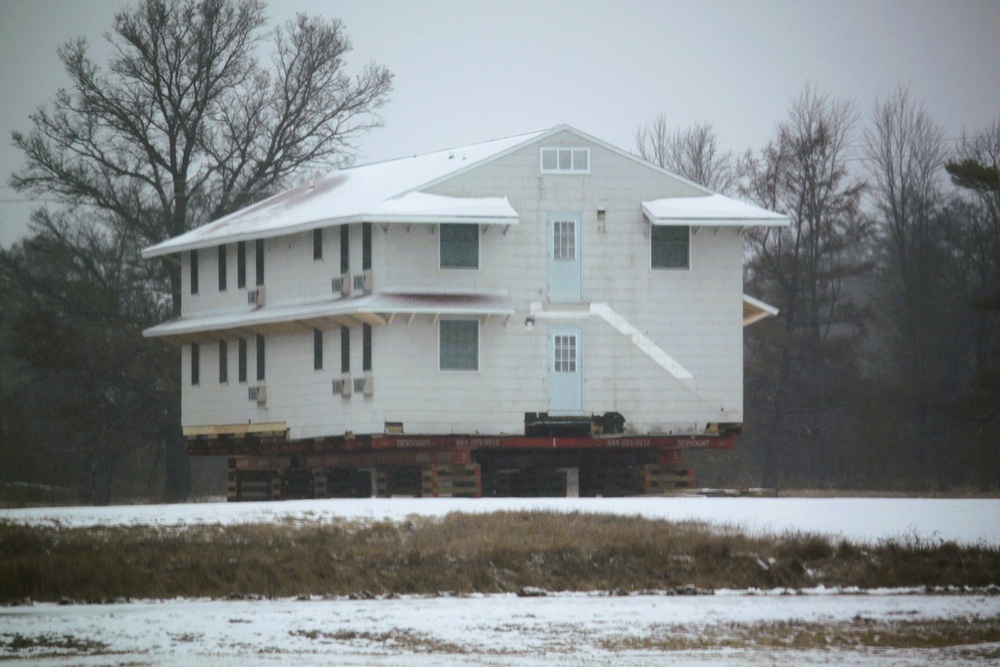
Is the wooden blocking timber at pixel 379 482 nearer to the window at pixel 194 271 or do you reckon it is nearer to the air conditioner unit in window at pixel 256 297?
the air conditioner unit in window at pixel 256 297

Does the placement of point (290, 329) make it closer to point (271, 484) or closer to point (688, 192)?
point (271, 484)

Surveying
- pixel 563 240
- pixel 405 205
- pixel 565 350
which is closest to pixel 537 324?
pixel 565 350

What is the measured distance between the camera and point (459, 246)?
40.0 m

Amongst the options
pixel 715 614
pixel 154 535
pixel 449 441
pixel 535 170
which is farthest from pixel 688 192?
pixel 715 614

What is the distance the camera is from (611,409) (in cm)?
4016

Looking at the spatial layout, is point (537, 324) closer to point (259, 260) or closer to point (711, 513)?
point (259, 260)

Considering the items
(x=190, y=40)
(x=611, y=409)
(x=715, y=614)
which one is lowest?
(x=715, y=614)

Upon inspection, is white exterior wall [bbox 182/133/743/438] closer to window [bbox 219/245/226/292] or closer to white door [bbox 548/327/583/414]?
white door [bbox 548/327/583/414]

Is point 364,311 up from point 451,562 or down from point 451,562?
up

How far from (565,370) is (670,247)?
376cm

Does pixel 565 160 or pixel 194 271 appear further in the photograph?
pixel 194 271

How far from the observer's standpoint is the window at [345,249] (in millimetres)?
40625

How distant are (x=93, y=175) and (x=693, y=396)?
23904 millimetres

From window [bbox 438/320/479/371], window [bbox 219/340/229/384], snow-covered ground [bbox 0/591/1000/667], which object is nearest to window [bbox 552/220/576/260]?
window [bbox 438/320/479/371]
